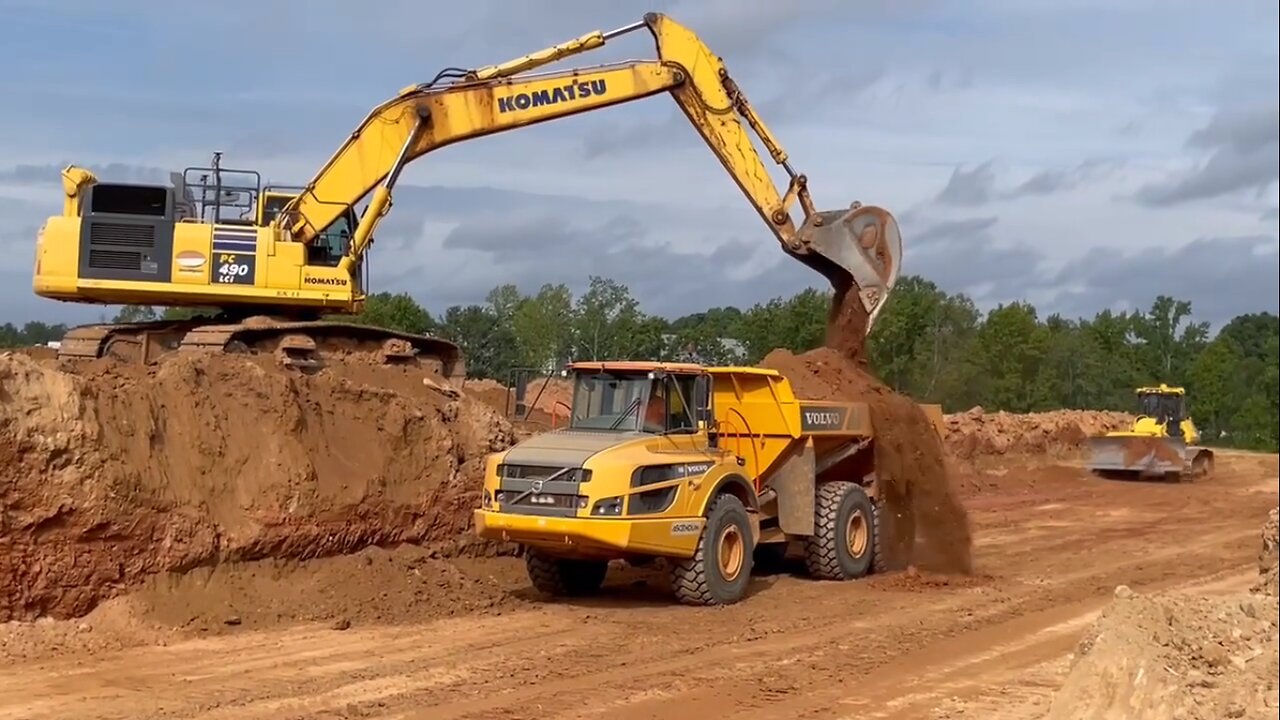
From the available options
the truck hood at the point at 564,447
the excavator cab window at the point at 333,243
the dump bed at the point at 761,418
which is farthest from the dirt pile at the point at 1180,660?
the excavator cab window at the point at 333,243

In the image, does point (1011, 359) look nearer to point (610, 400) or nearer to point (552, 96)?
point (552, 96)

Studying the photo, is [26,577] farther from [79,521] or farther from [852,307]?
[852,307]

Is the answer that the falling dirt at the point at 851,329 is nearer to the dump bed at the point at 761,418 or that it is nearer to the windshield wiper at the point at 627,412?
the dump bed at the point at 761,418

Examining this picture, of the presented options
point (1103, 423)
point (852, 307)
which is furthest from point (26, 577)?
point (1103, 423)

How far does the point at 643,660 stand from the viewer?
33.6 feet

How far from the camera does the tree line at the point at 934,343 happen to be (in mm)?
26359

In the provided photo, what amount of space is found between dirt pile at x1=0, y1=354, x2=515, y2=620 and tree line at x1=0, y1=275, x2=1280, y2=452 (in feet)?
6.81

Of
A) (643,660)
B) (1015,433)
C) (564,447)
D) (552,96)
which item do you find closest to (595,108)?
(552,96)

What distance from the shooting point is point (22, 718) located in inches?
322

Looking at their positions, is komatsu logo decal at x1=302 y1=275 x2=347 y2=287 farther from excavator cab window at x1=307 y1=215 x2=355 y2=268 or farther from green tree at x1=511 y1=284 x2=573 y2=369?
green tree at x1=511 y1=284 x2=573 y2=369

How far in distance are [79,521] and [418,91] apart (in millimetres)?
8204

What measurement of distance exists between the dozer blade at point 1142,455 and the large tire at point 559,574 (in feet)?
71.8

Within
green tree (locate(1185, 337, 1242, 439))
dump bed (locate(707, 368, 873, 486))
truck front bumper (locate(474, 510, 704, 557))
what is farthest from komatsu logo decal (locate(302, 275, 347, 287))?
green tree (locate(1185, 337, 1242, 439))

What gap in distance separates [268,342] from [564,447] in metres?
A: 5.50
